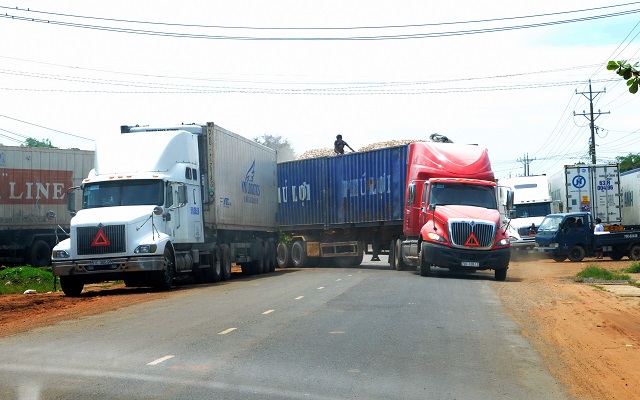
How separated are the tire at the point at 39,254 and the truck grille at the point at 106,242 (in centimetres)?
1400

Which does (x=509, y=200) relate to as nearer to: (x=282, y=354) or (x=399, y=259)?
(x=399, y=259)

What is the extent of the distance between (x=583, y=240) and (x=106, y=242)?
23748mm

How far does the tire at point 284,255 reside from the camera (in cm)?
3575

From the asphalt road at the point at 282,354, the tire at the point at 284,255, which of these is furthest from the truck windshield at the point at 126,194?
the tire at the point at 284,255

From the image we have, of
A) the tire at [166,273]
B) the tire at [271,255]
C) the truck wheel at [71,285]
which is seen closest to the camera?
the truck wheel at [71,285]

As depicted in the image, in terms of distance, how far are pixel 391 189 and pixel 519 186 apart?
14486mm

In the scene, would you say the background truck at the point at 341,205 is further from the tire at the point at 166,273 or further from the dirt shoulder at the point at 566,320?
the tire at the point at 166,273

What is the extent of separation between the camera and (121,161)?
2167 centimetres

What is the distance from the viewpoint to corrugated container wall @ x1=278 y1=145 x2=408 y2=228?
100ft

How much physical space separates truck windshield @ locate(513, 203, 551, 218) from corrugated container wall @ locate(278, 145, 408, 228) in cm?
1224

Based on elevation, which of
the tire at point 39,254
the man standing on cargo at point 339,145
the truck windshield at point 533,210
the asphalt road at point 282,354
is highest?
the man standing on cargo at point 339,145

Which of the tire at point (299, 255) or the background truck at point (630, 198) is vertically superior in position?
the background truck at point (630, 198)

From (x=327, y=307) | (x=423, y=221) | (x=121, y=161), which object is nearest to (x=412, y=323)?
(x=327, y=307)

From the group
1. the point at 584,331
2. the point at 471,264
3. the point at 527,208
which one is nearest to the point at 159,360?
the point at 584,331
